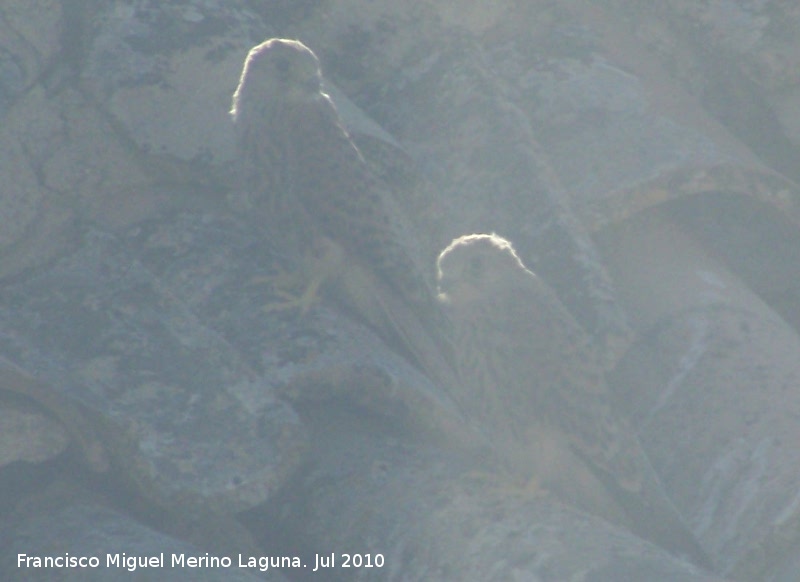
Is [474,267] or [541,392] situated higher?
[474,267]

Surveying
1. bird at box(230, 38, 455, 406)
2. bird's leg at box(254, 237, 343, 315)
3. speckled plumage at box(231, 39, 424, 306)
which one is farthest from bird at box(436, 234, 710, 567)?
bird's leg at box(254, 237, 343, 315)

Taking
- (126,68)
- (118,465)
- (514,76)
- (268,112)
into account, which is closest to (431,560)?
(118,465)

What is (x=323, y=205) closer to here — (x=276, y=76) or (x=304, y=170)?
(x=304, y=170)

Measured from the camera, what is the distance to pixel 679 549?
2.99m

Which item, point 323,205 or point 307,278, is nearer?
point 307,278

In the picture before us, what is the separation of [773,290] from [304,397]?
2.30 metres

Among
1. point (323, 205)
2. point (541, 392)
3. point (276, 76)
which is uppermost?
point (276, 76)

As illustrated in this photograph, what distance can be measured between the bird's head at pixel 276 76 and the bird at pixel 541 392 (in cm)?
88

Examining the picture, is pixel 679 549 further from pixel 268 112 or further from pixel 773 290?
pixel 268 112

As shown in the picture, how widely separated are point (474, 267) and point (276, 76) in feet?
3.53

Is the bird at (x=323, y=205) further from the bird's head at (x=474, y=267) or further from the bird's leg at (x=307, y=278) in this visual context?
the bird's head at (x=474, y=267)

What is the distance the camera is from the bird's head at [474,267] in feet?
13.4

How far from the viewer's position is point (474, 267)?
409cm

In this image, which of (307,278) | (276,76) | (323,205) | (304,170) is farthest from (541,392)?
(276,76)
